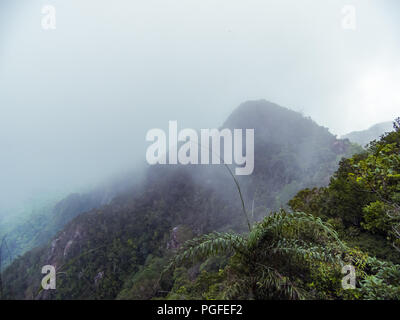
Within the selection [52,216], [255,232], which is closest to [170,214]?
[255,232]

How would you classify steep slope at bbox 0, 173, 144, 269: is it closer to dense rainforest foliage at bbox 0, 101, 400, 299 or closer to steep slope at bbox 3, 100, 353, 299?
dense rainforest foliage at bbox 0, 101, 400, 299

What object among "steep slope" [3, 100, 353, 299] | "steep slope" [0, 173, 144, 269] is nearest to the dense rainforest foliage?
"steep slope" [3, 100, 353, 299]

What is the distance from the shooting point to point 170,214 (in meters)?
49.1

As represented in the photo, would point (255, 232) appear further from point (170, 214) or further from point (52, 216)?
point (52, 216)

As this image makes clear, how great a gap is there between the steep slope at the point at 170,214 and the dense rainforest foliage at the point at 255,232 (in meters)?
0.24

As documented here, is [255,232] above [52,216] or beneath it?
above

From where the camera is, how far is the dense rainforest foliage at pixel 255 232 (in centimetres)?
227

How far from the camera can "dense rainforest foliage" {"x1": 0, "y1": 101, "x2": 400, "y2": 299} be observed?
227 centimetres

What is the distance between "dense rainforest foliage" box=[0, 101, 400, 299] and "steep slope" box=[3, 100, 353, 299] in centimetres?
24

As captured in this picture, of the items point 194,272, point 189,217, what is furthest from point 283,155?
point 194,272

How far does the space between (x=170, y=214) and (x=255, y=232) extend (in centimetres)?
4925

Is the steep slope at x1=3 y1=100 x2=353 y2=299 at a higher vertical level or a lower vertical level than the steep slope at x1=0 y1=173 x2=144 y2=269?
higher

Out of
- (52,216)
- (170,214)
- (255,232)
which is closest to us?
(255,232)
